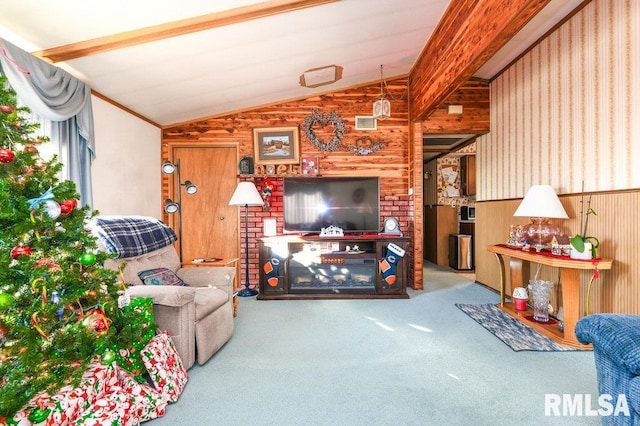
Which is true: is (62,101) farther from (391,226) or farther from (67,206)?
(391,226)

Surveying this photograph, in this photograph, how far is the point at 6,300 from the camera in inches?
45.8

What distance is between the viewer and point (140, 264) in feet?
7.73

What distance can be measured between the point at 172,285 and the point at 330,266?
6.61 ft

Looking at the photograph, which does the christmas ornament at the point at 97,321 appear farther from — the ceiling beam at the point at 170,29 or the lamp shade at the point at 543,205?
the lamp shade at the point at 543,205

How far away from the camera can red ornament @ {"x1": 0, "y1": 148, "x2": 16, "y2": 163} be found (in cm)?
126

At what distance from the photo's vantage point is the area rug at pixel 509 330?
91.2 inches

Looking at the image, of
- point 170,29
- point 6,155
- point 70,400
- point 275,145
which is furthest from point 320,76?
point 70,400

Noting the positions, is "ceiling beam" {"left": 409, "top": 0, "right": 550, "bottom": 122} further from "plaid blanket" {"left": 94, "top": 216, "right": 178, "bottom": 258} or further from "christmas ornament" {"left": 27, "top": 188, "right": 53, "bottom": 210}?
"plaid blanket" {"left": 94, "top": 216, "right": 178, "bottom": 258}

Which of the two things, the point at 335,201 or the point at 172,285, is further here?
the point at 335,201

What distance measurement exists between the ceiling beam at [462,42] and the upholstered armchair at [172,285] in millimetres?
2569

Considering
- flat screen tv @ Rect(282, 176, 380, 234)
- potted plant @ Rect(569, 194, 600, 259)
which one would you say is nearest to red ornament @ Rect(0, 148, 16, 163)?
flat screen tv @ Rect(282, 176, 380, 234)

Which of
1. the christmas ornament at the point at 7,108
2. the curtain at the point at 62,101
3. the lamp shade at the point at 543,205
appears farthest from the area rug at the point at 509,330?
the curtain at the point at 62,101

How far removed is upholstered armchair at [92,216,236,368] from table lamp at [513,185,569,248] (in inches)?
106

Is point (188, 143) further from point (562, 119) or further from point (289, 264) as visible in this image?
point (562, 119)
